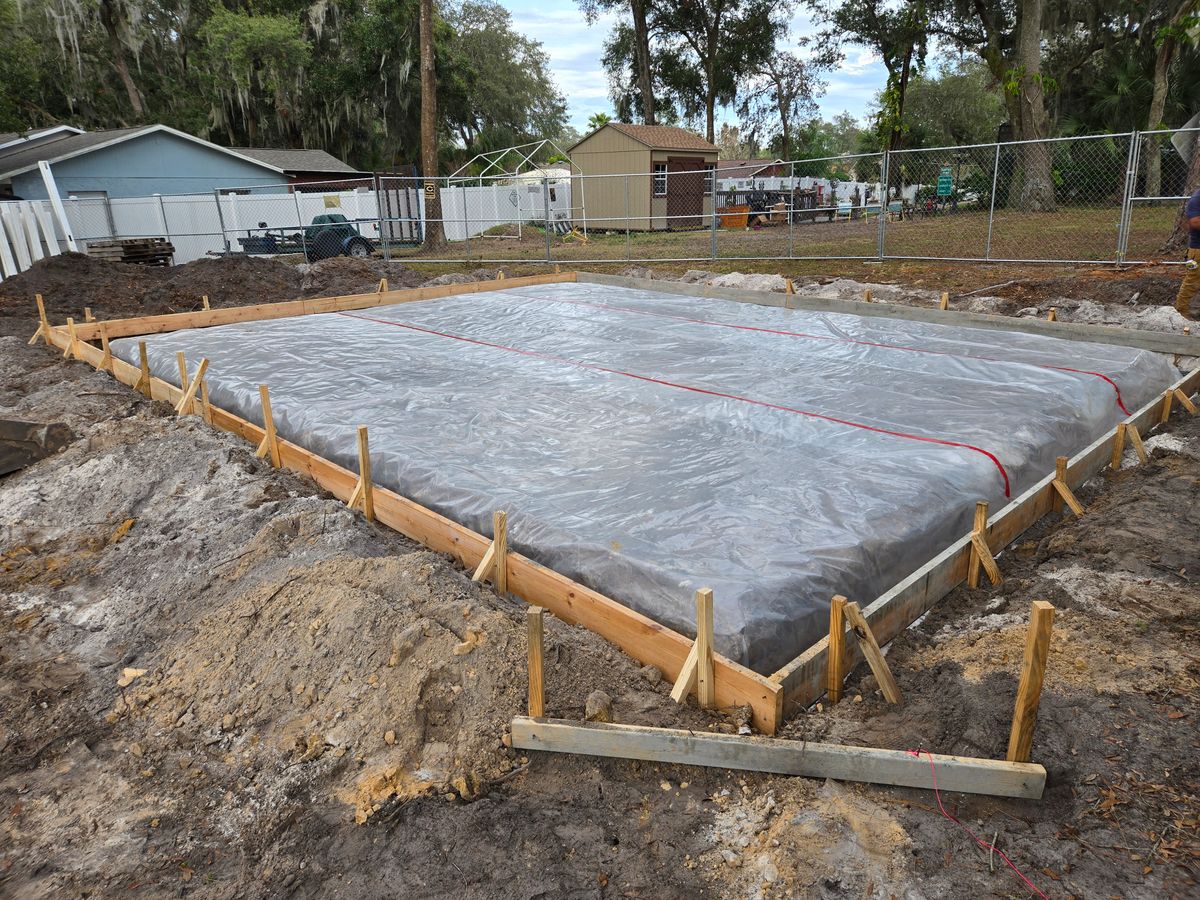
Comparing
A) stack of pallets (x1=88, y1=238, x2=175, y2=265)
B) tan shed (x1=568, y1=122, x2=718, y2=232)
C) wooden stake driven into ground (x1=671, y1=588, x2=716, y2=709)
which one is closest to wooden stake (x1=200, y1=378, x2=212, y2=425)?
wooden stake driven into ground (x1=671, y1=588, x2=716, y2=709)

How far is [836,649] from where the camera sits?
123 inches

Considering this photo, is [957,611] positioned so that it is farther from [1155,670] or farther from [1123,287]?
[1123,287]

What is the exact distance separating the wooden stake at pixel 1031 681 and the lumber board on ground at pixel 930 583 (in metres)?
0.77

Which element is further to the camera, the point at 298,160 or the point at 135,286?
the point at 298,160

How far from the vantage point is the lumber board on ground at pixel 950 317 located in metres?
7.55

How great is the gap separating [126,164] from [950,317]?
2677 centimetres

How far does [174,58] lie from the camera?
37281mm

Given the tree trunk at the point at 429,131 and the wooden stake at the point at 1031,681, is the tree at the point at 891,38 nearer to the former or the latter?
the tree trunk at the point at 429,131

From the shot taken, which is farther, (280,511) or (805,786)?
(280,511)

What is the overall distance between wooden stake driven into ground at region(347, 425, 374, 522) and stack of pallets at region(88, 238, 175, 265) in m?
16.5

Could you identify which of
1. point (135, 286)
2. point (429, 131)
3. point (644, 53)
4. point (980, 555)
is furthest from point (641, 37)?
point (980, 555)

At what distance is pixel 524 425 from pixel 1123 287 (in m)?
9.40

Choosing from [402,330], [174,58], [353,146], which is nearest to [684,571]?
[402,330]

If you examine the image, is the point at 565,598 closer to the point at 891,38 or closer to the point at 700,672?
the point at 700,672
